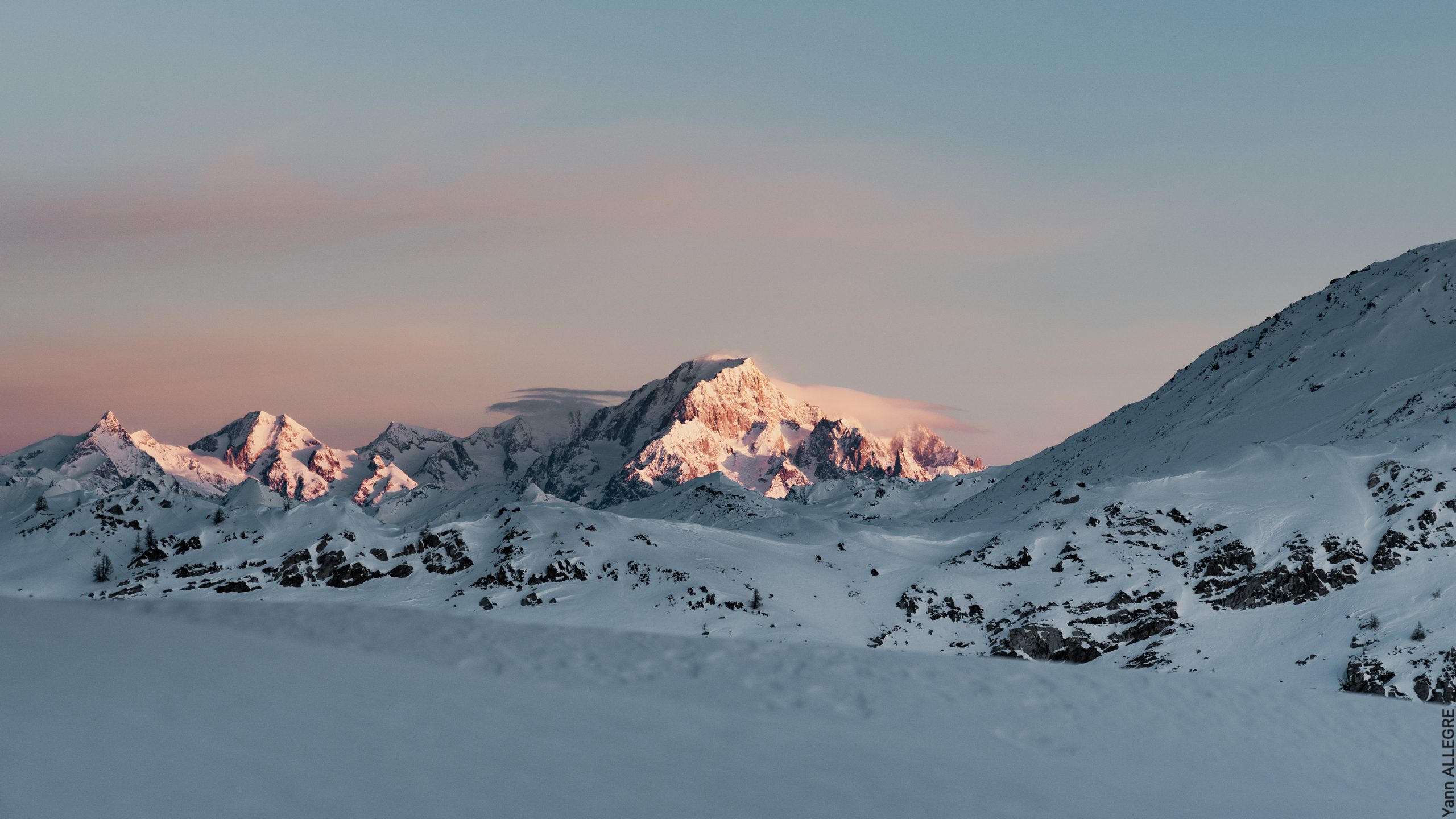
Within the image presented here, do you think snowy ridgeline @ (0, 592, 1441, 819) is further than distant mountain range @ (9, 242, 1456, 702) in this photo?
No

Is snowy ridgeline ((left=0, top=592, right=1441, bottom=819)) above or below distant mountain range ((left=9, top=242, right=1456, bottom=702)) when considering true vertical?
above

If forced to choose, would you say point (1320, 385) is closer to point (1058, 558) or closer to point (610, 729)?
point (1058, 558)

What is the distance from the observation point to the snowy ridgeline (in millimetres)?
7738

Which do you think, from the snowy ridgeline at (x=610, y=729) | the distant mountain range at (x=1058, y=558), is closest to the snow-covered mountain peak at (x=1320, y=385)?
the distant mountain range at (x=1058, y=558)

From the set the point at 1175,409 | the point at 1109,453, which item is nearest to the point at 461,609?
the point at 1109,453

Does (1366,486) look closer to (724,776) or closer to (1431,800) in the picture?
(1431,800)

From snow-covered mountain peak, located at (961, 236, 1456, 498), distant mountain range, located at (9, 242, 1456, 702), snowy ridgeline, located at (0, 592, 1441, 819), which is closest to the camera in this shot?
snowy ridgeline, located at (0, 592, 1441, 819)

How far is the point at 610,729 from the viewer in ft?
34.4

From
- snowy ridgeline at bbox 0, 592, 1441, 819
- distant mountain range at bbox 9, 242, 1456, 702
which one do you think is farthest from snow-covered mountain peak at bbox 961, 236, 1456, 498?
snowy ridgeline at bbox 0, 592, 1441, 819

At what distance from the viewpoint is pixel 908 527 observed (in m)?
142

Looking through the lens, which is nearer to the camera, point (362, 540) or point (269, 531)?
point (362, 540)

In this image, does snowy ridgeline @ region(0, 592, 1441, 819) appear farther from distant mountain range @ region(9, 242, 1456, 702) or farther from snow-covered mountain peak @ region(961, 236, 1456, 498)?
snow-covered mountain peak @ region(961, 236, 1456, 498)

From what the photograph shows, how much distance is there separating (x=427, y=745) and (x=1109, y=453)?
567 ft

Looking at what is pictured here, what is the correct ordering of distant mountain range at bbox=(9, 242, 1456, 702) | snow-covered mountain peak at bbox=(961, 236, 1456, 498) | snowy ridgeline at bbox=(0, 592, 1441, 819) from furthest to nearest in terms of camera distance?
snow-covered mountain peak at bbox=(961, 236, 1456, 498) → distant mountain range at bbox=(9, 242, 1456, 702) → snowy ridgeline at bbox=(0, 592, 1441, 819)
